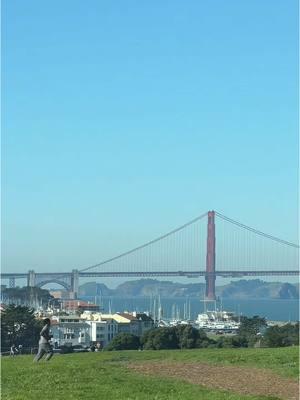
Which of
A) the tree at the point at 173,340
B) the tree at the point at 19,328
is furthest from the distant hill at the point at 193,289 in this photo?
the tree at the point at 173,340

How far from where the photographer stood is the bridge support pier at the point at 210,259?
64312 mm

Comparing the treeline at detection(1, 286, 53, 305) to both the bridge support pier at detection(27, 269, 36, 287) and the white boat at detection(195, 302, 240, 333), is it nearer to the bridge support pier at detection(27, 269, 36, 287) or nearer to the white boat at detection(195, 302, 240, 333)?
the bridge support pier at detection(27, 269, 36, 287)

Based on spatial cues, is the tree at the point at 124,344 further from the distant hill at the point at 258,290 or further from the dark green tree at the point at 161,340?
the distant hill at the point at 258,290

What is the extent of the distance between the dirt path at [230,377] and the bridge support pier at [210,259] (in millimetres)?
56490

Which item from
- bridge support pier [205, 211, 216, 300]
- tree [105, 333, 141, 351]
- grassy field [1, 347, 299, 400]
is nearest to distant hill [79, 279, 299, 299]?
bridge support pier [205, 211, 216, 300]

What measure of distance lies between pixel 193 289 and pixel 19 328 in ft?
244

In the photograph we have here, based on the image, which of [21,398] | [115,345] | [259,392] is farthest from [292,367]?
[115,345]

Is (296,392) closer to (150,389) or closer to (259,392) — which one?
(259,392)

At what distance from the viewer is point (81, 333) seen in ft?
144

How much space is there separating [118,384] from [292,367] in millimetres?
2137

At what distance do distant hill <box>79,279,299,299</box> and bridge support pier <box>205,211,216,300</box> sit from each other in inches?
1300

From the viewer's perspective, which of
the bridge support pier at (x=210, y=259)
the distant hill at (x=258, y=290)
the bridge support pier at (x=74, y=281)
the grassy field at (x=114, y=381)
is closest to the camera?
the grassy field at (x=114, y=381)

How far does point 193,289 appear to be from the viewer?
107062 millimetres

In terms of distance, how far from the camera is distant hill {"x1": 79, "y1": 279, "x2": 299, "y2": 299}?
4210 inches
